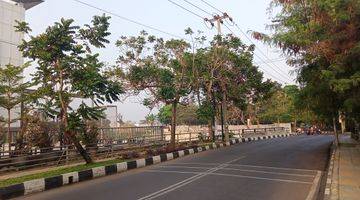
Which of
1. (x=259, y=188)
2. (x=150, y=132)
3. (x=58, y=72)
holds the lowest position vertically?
(x=259, y=188)

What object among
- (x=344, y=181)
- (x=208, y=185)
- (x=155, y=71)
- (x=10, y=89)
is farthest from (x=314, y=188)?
(x=155, y=71)

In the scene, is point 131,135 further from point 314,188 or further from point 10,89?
point 314,188

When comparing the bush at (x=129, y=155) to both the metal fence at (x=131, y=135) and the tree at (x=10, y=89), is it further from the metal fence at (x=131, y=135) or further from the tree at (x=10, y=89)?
the tree at (x=10, y=89)

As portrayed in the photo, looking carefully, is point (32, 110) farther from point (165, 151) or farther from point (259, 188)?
point (259, 188)

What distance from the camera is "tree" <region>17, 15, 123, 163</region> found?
18781 millimetres

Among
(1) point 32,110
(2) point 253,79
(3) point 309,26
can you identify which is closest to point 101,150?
(1) point 32,110

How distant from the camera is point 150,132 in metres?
30.4

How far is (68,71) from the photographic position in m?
19.3

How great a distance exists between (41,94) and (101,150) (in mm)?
6061

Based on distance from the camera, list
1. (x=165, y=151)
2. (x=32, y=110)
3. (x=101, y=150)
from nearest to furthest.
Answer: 1. (x=32, y=110)
2. (x=101, y=150)
3. (x=165, y=151)

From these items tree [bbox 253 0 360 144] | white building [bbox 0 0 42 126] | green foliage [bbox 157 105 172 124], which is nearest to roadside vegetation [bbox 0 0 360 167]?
tree [bbox 253 0 360 144]

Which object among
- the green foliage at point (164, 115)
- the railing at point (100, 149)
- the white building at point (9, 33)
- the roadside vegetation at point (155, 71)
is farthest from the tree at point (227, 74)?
the green foliage at point (164, 115)

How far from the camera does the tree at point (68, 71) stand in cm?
1878

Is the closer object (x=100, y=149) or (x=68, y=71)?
(x=68, y=71)
